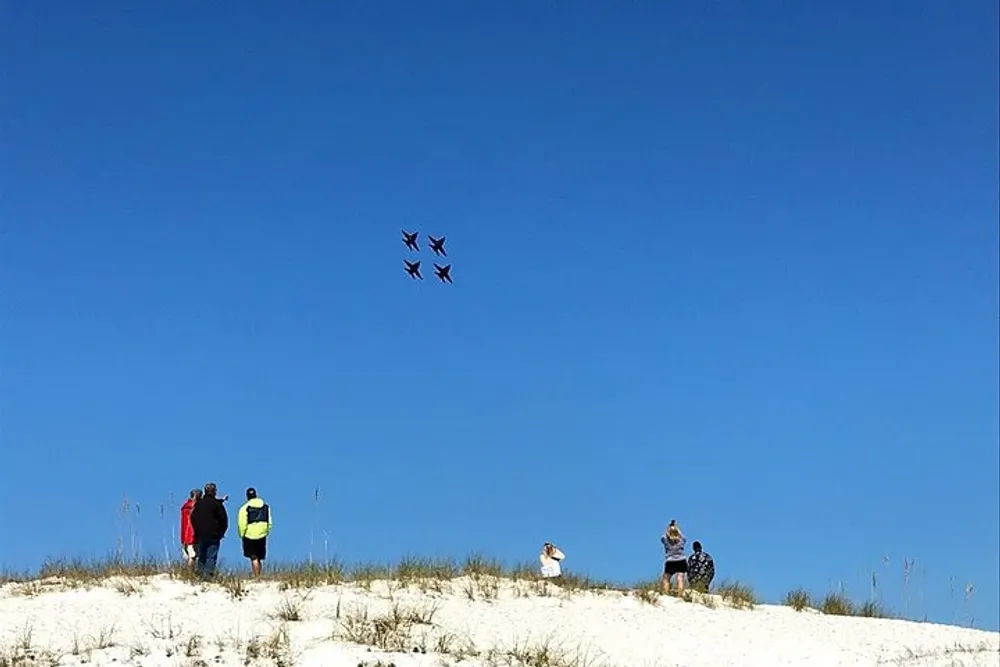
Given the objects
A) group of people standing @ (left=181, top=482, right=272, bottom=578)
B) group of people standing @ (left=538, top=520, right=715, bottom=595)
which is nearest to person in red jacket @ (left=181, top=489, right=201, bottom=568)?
group of people standing @ (left=181, top=482, right=272, bottom=578)

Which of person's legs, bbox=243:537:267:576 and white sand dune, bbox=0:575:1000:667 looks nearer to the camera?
white sand dune, bbox=0:575:1000:667

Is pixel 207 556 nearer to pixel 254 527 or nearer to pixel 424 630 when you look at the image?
pixel 254 527

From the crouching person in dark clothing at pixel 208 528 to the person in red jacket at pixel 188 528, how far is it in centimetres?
48

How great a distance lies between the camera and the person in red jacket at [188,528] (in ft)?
61.2

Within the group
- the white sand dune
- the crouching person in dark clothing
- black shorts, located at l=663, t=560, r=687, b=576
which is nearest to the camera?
the white sand dune

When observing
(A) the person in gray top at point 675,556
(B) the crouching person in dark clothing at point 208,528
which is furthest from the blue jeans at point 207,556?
(A) the person in gray top at point 675,556

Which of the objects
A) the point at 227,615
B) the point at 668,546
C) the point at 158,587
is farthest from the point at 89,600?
the point at 668,546

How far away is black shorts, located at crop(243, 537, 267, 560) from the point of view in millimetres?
18312

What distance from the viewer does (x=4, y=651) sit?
45.0ft

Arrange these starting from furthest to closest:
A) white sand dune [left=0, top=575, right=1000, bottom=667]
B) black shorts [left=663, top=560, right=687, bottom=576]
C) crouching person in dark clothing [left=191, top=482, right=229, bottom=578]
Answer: black shorts [left=663, top=560, right=687, bottom=576] → crouching person in dark clothing [left=191, top=482, right=229, bottom=578] → white sand dune [left=0, top=575, right=1000, bottom=667]

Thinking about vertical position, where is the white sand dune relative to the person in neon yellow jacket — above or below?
below

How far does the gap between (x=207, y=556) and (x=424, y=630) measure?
4.29 metres

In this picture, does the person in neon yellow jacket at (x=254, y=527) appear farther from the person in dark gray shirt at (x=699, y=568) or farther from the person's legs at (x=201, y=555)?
the person in dark gray shirt at (x=699, y=568)

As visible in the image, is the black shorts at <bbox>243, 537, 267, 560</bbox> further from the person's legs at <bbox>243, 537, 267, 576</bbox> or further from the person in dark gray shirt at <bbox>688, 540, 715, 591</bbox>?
the person in dark gray shirt at <bbox>688, 540, 715, 591</bbox>
